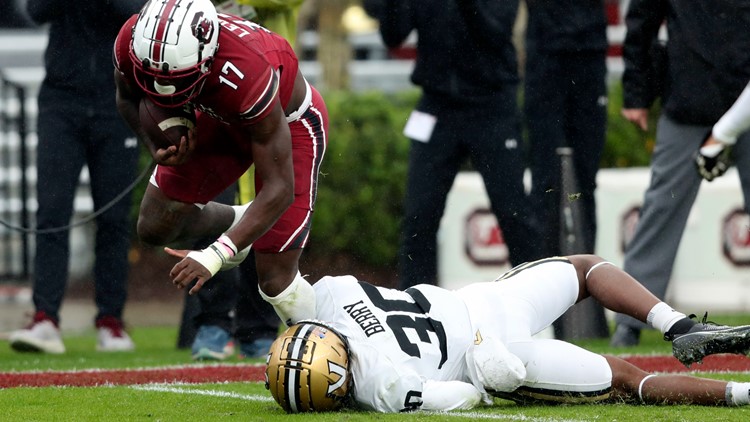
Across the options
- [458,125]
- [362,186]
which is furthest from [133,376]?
[362,186]

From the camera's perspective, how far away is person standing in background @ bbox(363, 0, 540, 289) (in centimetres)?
837

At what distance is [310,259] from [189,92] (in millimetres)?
7651

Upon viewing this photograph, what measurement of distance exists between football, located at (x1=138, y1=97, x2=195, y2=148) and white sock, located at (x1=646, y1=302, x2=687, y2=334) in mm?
2388

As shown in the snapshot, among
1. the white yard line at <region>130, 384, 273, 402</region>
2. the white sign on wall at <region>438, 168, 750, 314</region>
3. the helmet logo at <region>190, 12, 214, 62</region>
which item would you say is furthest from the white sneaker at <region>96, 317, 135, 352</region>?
the white sign on wall at <region>438, 168, 750, 314</region>

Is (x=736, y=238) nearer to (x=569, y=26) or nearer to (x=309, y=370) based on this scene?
(x=569, y=26)

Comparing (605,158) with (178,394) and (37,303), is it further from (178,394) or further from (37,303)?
(178,394)

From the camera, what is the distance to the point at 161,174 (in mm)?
6695

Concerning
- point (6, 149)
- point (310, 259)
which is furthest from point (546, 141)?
point (6, 149)

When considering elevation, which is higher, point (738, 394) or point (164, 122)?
point (164, 122)

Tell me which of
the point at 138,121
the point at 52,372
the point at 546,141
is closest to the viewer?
the point at 138,121

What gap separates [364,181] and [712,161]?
7710mm

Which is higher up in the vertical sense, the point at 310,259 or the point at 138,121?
the point at 138,121

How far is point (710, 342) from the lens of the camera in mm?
5125

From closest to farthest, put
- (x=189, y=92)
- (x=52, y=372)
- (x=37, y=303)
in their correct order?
(x=189, y=92)
(x=52, y=372)
(x=37, y=303)
